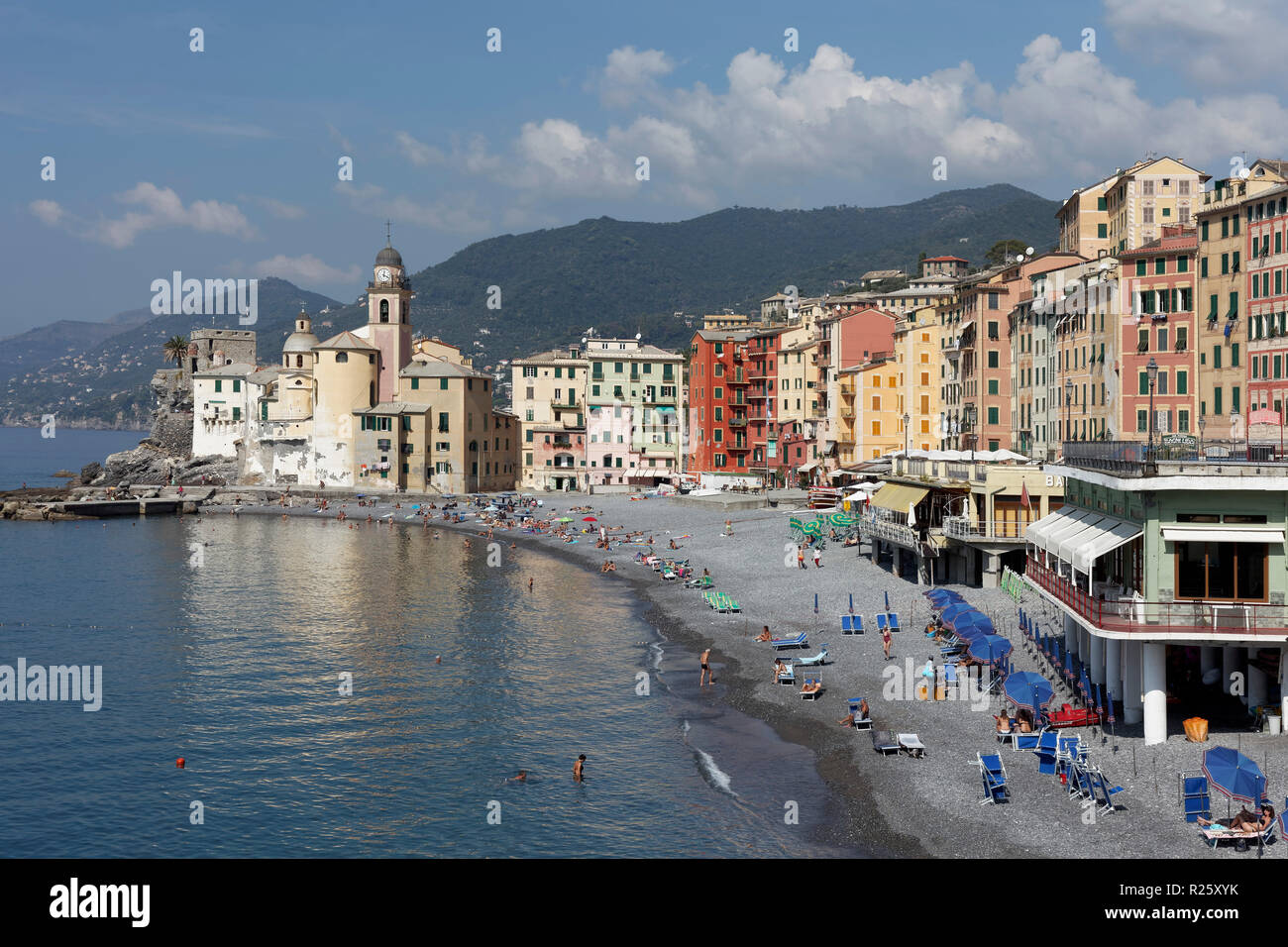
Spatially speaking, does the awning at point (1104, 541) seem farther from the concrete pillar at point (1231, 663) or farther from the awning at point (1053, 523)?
the concrete pillar at point (1231, 663)

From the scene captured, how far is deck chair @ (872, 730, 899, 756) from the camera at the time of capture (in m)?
33.2

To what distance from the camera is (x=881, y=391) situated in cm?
9719

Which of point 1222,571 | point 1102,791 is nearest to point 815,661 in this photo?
point 1222,571

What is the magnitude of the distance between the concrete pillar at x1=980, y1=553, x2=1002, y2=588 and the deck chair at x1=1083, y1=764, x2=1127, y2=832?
25672 mm

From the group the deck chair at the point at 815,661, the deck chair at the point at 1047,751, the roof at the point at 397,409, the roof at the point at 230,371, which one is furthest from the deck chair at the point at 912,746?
the roof at the point at 230,371

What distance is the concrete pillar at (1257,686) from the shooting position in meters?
30.5

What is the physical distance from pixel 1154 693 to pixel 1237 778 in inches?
245

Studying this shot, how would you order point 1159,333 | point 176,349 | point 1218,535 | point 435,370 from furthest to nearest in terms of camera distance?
point 176,349 < point 435,370 < point 1159,333 < point 1218,535

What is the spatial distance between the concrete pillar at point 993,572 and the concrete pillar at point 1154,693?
2283 centimetres

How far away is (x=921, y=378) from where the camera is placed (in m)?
93.1

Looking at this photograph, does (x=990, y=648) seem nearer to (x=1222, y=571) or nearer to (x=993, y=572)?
(x=1222, y=571)

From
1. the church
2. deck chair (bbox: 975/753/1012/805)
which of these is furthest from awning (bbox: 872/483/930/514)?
the church
